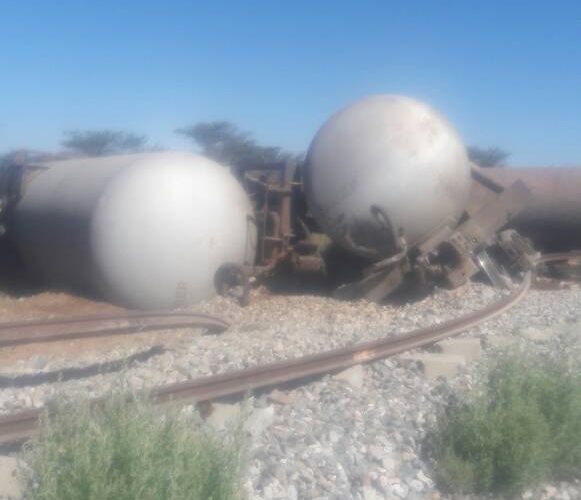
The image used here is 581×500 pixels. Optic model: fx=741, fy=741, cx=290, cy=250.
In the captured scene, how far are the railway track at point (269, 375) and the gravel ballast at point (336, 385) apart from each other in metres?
0.12

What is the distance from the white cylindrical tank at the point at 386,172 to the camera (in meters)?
9.62

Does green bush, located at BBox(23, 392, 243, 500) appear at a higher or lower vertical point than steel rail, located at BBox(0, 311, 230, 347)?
higher

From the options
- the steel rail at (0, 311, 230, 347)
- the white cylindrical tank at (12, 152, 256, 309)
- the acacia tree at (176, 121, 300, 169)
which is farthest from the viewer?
the acacia tree at (176, 121, 300, 169)

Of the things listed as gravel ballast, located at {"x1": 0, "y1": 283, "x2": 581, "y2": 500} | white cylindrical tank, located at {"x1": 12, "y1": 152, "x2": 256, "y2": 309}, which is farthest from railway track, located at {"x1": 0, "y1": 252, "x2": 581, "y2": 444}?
white cylindrical tank, located at {"x1": 12, "y1": 152, "x2": 256, "y2": 309}

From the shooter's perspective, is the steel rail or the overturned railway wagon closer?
the steel rail

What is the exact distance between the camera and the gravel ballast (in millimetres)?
4199

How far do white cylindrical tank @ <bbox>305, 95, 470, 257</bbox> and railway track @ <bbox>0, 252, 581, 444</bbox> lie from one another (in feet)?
8.12

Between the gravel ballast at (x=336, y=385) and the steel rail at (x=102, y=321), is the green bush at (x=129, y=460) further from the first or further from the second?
the steel rail at (x=102, y=321)

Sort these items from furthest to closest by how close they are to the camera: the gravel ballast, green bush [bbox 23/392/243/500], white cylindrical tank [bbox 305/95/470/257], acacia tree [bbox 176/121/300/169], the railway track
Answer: acacia tree [bbox 176/121/300/169]
white cylindrical tank [bbox 305/95/470/257]
the railway track
the gravel ballast
green bush [bbox 23/392/243/500]

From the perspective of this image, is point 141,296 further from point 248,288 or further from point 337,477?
point 337,477

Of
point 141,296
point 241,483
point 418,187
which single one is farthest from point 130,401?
point 418,187

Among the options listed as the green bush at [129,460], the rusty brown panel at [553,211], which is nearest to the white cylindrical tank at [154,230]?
the rusty brown panel at [553,211]

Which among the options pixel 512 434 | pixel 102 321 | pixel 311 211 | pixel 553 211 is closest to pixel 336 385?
pixel 512 434

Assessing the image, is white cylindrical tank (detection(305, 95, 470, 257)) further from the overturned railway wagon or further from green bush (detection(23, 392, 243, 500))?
green bush (detection(23, 392, 243, 500))
